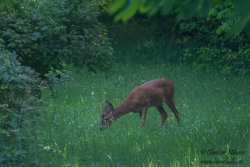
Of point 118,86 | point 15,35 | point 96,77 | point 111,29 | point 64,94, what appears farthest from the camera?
point 111,29

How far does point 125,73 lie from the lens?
16.5m

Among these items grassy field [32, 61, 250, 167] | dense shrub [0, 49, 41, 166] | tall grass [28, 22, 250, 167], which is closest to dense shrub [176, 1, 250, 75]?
tall grass [28, 22, 250, 167]

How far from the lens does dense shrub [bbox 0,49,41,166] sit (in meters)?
5.49

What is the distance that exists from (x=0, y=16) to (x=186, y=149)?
4.64 metres

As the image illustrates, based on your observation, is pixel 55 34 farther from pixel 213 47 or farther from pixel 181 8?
pixel 213 47

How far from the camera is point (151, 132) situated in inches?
Answer: 313

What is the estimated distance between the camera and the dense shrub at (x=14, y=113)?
18.0ft

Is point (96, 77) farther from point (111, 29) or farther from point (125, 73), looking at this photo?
point (111, 29)

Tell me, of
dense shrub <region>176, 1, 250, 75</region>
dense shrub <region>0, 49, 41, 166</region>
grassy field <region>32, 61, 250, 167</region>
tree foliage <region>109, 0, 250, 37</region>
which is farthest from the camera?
dense shrub <region>176, 1, 250, 75</region>

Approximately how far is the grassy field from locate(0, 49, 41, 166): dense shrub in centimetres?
23

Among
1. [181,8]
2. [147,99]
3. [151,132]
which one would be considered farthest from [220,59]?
[181,8]

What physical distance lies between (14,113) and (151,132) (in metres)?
3.13

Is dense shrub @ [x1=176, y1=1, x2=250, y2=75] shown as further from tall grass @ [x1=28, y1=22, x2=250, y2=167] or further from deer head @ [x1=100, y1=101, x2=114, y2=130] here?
deer head @ [x1=100, y1=101, x2=114, y2=130]

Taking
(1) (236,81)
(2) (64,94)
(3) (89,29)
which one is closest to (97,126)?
(3) (89,29)
